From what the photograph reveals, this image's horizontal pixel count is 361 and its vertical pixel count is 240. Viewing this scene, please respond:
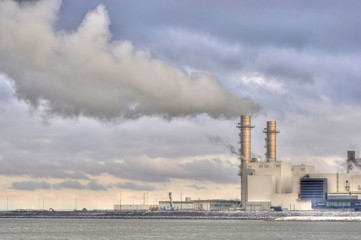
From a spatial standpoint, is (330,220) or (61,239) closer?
(61,239)

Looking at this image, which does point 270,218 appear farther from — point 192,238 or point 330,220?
point 192,238

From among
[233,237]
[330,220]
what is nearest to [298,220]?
[330,220]

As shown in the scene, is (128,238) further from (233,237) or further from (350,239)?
(350,239)

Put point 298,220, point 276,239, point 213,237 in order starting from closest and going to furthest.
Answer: point 276,239, point 213,237, point 298,220

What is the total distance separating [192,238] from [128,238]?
9.70 metres

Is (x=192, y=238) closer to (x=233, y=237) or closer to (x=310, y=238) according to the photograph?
(x=233, y=237)

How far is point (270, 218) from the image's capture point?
19862 centimetres

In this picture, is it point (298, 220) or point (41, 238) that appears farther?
point (298, 220)

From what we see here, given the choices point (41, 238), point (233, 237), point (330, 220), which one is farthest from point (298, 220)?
point (41, 238)

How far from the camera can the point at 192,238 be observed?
110000mm

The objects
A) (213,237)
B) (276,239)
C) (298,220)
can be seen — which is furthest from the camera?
(298,220)

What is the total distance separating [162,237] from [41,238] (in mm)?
18955

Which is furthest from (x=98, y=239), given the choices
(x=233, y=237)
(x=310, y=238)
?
(x=310, y=238)

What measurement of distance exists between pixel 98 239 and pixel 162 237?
37.1 feet
